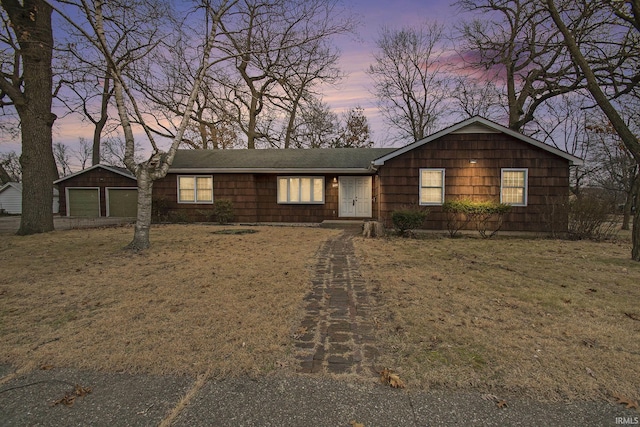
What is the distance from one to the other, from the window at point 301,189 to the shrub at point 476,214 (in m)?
5.65

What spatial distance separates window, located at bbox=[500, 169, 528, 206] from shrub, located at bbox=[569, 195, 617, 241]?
142 cm

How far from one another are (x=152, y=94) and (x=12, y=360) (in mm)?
8427

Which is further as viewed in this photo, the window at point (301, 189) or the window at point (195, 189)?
the window at point (195, 189)

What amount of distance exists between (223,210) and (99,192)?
7569 millimetres

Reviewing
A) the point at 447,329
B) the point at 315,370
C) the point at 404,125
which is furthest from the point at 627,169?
the point at 315,370

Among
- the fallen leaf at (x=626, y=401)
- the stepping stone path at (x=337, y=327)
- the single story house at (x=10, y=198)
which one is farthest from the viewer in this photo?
the single story house at (x=10, y=198)

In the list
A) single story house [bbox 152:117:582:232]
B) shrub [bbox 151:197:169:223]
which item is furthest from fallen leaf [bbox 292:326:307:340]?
shrub [bbox 151:197:169:223]

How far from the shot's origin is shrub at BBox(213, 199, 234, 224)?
48.1 feet

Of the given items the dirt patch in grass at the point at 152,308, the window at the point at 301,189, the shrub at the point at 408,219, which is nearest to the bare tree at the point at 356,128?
the window at the point at 301,189

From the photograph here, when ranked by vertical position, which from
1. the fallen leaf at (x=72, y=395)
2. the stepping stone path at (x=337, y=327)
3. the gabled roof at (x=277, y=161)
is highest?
the gabled roof at (x=277, y=161)

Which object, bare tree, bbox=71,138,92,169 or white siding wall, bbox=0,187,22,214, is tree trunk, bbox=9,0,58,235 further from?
bare tree, bbox=71,138,92,169

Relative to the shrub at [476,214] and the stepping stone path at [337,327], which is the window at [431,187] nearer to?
the shrub at [476,214]

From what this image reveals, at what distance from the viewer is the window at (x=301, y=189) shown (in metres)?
15.1

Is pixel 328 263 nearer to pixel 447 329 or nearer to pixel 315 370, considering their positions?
pixel 447 329
